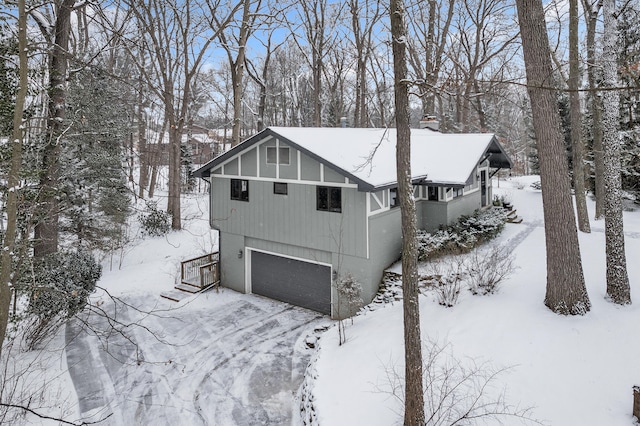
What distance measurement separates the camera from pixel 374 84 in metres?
27.3

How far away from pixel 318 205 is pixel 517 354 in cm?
657

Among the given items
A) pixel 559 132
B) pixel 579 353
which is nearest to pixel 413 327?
pixel 579 353

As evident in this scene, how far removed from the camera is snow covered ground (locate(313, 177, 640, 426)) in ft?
18.9

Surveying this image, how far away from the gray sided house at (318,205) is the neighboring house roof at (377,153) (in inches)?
1.4

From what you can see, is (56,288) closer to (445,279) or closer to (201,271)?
(201,271)

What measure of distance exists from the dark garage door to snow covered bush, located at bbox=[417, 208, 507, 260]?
3100 mm

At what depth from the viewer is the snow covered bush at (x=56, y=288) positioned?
344 inches

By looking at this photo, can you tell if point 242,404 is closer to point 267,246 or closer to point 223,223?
point 267,246

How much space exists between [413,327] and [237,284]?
9.61 meters

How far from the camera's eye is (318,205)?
38.2 ft

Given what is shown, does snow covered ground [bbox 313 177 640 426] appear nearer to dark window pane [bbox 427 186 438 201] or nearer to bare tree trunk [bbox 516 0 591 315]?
bare tree trunk [bbox 516 0 591 315]

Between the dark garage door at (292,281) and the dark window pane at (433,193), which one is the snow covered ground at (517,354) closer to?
the dark garage door at (292,281)

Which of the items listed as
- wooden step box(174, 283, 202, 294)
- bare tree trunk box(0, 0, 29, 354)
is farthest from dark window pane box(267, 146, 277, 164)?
bare tree trunk box(0, 0, 29, 354)

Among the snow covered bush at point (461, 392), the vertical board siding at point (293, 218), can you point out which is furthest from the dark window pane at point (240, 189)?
the snow covered bush at point (461, 392)
